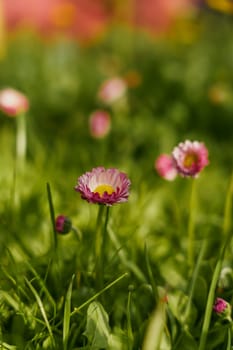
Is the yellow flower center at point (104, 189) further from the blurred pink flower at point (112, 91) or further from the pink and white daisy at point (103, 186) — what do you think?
the blurred pink flower at point (112, 91)

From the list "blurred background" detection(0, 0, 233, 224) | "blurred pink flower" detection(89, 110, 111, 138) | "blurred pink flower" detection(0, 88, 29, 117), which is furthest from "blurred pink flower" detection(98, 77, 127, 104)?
"blurred pink flower" detection(0, 88, 29, 117)

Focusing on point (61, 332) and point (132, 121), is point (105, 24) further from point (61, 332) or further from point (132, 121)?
point (61, 332)

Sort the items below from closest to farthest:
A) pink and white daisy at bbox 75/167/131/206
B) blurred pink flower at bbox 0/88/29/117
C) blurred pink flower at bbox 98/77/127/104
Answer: pink and white daisy at bbox 75/167/131/206, blurred pink flower at bbox 0/88/29/117, blurred pink flower at bbox 98/77/127/104

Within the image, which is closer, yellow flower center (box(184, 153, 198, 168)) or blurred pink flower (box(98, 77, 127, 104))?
yellow flower center (box(184, 153, 198, 168))

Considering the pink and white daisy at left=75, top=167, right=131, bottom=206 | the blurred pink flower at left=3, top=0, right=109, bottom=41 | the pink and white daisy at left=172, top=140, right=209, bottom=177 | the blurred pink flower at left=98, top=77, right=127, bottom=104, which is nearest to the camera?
the pink and white daisy at left=75, top=167, right=131, bottom=206

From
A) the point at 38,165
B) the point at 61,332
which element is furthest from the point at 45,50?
the point at 61,332

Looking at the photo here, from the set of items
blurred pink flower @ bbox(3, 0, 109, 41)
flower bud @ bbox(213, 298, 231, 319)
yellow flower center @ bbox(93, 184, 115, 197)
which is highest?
blurred pink flower @ bbox(3, 0, 109, 41)

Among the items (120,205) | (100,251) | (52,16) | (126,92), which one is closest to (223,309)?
(100,251)

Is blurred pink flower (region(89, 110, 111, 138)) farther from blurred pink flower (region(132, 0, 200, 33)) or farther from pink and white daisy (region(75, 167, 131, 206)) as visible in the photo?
blurred pink flower (region(132, 0, 200, 33))
